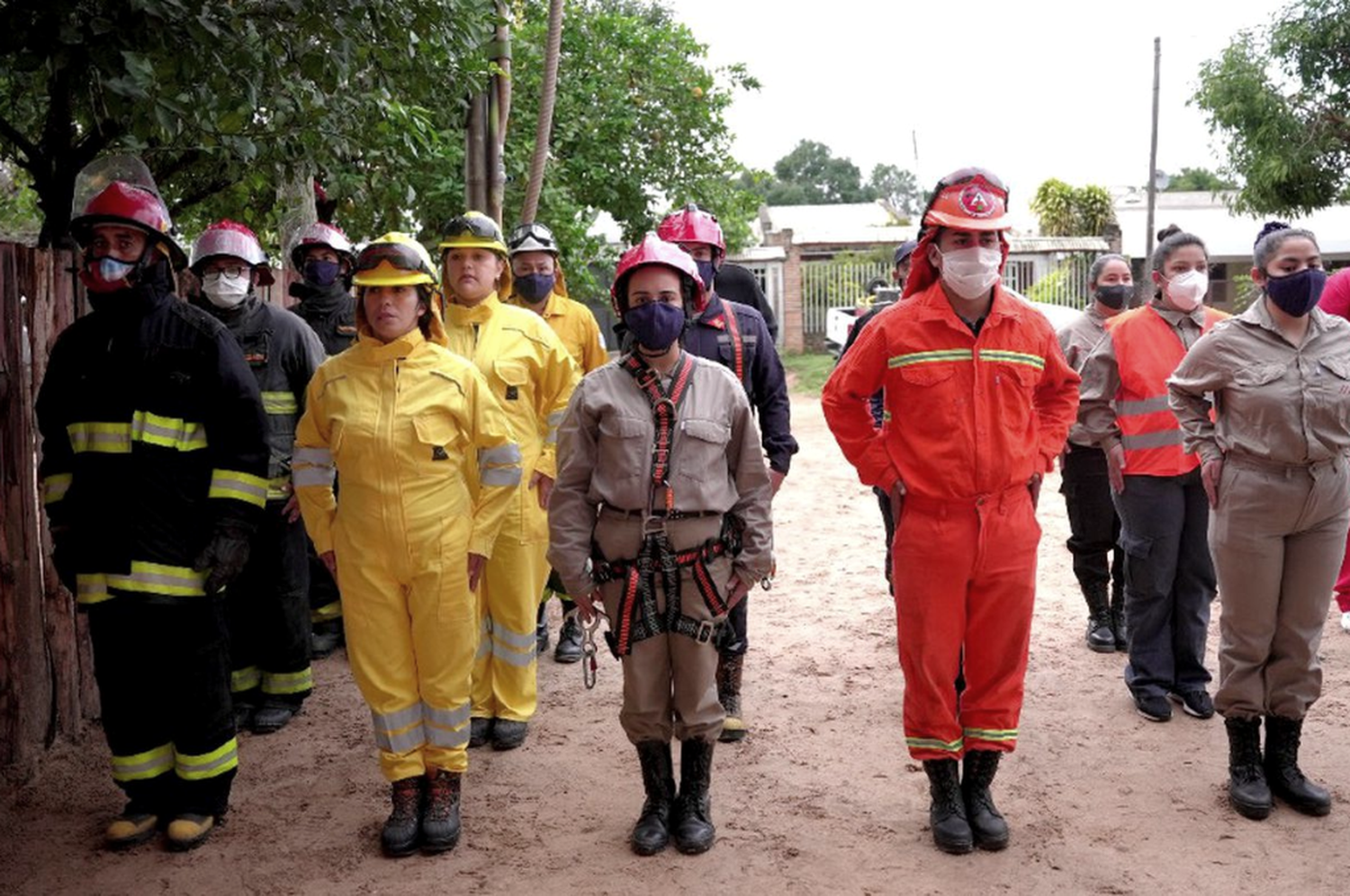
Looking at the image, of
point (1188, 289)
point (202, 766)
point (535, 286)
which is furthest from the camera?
point (535, 286)

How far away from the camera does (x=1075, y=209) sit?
1224 inches

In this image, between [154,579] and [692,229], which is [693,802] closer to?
[154,579]

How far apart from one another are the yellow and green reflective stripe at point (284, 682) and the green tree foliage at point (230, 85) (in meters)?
2.50

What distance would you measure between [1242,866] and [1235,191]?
20.4m

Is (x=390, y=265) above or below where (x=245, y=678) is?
above

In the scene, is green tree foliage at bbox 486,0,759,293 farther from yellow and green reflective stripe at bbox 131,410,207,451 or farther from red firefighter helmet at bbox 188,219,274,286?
yellow and green reflective stripe at bbox 131,410,207,451

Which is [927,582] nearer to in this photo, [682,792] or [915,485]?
[915,485]

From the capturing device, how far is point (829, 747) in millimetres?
5898

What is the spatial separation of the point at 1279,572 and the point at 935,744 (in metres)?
1.53

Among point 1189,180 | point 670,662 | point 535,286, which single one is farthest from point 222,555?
point 1189,180

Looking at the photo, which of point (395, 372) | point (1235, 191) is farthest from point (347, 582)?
point (1235, 191)

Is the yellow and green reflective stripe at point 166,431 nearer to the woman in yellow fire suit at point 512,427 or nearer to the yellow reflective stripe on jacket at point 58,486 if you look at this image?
the yellow reflective stripe on jacket at point 58,486

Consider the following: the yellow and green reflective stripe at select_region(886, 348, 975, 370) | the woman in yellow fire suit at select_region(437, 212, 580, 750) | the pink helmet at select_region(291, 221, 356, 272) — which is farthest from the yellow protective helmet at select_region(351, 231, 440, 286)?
the pink helmet at select_region(291, 221, 356, 272)

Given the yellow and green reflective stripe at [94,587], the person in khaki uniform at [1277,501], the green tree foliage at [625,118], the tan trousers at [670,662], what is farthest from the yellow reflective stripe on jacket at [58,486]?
the green tree foliage at [625,118]
